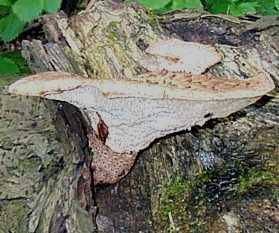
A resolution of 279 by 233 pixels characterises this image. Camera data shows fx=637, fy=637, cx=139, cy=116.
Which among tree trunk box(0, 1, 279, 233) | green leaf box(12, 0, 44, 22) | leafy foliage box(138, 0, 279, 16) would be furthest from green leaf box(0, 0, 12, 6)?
tree trunk box(0, 1, 279, 233)

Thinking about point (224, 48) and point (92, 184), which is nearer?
point (92, 184)

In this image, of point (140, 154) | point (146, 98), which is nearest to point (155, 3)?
point (140, 154)

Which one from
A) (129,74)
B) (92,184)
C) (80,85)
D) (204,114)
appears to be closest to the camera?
(80,85)

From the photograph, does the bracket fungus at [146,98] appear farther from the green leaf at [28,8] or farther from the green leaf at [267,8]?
the green leaf at [267,8]

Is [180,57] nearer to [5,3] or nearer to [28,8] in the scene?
[28,8]

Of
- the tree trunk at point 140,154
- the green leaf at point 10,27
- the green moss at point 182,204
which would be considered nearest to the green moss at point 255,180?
the tree trunk at point 140,154

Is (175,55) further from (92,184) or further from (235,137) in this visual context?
(92,184)

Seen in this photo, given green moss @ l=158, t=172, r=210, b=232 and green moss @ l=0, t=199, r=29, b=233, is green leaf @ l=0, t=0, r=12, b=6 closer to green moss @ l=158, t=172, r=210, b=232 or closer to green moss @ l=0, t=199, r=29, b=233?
green moss @ l=0, t=199, r=29, b=233

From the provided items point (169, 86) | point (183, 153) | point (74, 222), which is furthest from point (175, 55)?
point (74, 222)
